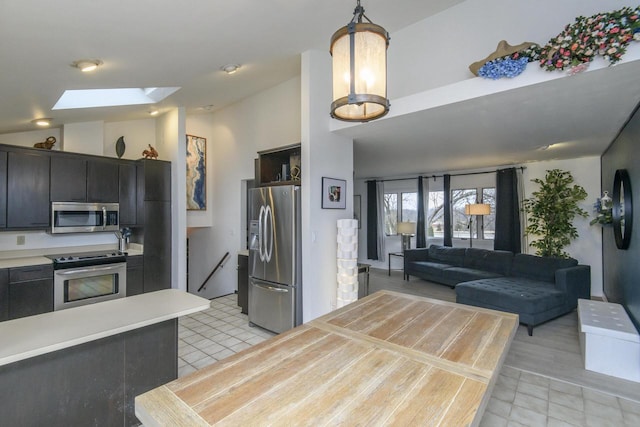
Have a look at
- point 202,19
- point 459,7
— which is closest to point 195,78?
point 202,19

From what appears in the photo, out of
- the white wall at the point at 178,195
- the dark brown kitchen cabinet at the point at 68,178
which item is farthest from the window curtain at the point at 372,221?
the dark brown kitchen cabinet at the point at 68,178

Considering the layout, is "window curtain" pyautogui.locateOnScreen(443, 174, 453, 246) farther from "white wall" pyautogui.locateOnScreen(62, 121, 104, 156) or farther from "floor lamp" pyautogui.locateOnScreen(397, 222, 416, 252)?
"white wall" pyautogui.locateOnScreen(62, 121, 104, 156)

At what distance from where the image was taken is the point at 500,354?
133cm

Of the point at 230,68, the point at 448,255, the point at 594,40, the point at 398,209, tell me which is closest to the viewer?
the point at 594,40

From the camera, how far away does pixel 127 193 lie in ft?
13.6

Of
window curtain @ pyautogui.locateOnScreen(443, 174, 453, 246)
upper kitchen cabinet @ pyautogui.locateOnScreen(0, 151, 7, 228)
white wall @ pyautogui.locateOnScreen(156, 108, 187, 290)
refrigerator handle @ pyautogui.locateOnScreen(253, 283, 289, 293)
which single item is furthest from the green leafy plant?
upper kitchen cabinet @ pyautogui.locateOnScreen(0, 151, 7, 228)

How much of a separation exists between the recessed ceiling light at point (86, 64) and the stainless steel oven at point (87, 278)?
2.16 metres

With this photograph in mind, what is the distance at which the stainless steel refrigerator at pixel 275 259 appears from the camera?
11.3ft

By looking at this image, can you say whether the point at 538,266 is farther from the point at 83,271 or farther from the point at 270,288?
the point at 83,271

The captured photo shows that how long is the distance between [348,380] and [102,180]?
14.0 ft

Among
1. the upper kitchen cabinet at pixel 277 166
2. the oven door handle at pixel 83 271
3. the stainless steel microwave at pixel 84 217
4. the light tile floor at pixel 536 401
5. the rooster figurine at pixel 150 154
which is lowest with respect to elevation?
the light tile floor at pixel 536 401

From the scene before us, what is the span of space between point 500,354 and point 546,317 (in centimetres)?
323

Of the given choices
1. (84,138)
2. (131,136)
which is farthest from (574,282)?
(84,138)

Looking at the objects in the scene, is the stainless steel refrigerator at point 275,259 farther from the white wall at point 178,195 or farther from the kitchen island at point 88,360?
the kitchen island at point 88,360
